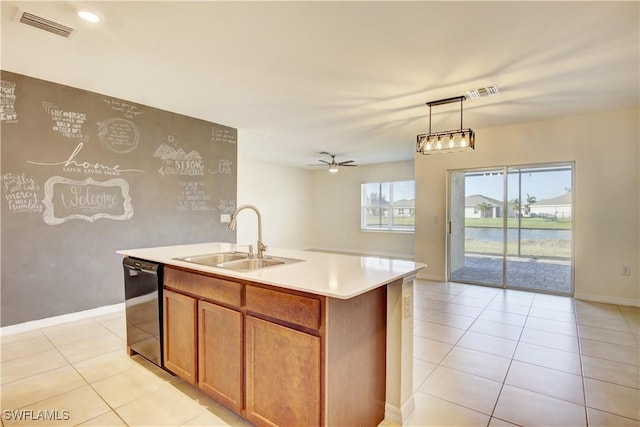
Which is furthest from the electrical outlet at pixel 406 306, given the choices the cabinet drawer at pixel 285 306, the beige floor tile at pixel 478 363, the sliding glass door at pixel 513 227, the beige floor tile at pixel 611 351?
the sliding glass door at pixel 513 227

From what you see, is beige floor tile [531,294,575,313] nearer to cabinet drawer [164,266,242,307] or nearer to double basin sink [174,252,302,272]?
double basin sink [174,252,302,272]

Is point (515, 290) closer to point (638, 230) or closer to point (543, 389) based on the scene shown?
point (638, 230)

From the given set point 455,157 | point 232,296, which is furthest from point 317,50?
point 455,157

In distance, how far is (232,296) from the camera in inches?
70.4

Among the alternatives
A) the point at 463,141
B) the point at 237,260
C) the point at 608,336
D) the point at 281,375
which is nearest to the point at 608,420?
the point at 608,336

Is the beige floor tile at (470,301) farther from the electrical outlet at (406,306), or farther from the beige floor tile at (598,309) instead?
the electrical outlet at (406,306)

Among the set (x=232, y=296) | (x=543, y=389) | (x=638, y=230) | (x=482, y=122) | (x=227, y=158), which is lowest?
(x=543, y=389)

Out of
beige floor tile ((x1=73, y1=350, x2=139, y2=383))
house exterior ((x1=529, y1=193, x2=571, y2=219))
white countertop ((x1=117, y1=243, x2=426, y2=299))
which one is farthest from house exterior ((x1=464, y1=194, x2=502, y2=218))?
beige floor tile ((x1=73, y1=350, x2=139, y2=383))

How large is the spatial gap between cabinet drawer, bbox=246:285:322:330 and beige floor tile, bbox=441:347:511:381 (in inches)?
65.4

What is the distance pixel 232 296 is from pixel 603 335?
11.8 feet

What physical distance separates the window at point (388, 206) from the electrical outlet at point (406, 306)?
629 centimetres

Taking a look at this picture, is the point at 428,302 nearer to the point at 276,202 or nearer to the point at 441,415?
the point at 441,415

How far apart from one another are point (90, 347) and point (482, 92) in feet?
15.0

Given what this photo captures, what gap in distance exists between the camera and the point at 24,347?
2.77 meters
